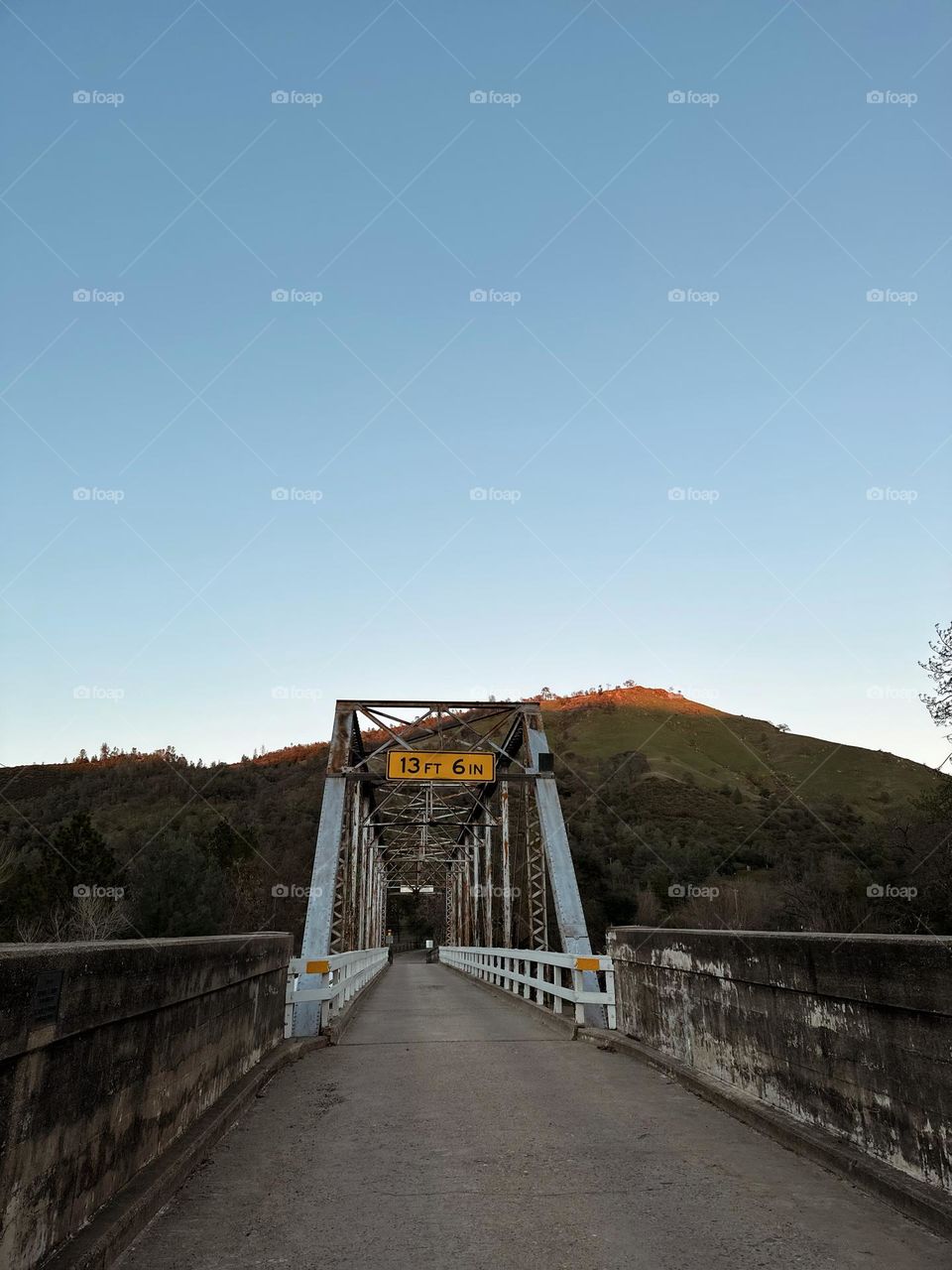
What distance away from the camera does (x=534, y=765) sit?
741 inches

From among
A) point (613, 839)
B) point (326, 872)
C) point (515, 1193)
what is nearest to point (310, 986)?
point (326, 872)

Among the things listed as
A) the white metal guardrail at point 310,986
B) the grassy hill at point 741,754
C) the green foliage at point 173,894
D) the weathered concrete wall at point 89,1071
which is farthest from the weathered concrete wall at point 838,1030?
the grassy hill at point 741,754

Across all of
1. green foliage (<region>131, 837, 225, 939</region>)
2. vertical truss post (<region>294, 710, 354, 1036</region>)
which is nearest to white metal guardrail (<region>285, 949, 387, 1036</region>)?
vertical truss post (<region>294, 710, 354, 1036</region>)

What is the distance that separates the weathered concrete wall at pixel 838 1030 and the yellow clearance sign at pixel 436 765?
11.4m

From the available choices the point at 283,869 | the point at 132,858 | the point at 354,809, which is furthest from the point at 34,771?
the point at 354,809

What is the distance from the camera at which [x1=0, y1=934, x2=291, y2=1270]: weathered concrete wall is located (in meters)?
2.69

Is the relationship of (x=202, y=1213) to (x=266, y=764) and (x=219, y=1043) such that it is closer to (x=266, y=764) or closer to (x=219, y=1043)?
(x=219, y=1043)

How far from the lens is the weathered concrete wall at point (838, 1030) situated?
371 cm

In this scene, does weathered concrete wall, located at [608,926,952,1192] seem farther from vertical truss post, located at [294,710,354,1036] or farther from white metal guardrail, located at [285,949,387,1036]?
vertical truss post, located at [294,710,354,1036]

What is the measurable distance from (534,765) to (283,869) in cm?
5763

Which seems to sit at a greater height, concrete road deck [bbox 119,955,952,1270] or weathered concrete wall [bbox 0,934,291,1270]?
weathered concrete wall [bbox 0,934,291,1270]

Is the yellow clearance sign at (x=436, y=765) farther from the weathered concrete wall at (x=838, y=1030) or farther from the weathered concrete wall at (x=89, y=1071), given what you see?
the weathered concrete wall at (x=89, y=1071)

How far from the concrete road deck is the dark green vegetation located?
1738cm

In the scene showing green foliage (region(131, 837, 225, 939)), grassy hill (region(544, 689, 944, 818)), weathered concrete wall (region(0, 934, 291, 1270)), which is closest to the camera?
weathered concrete wall (region(0, 934, 291, 1270))
